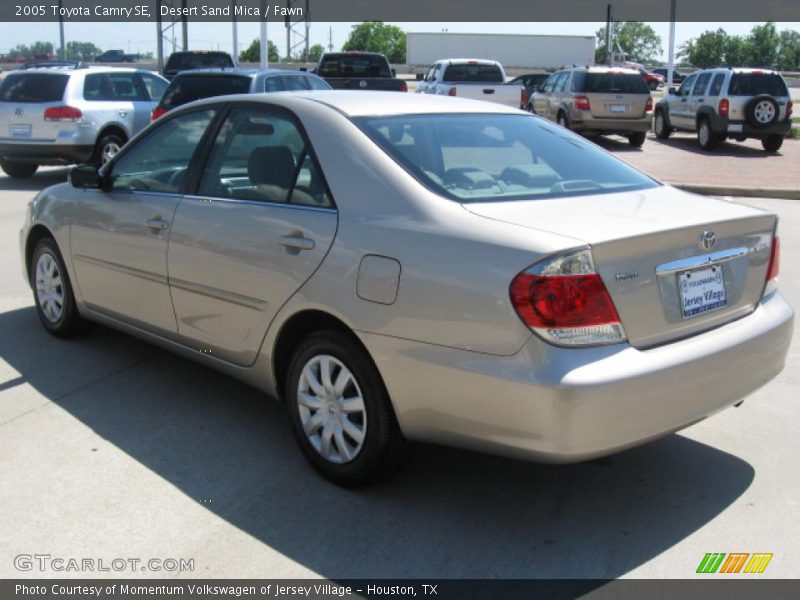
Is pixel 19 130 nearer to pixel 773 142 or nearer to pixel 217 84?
pixel 217 84

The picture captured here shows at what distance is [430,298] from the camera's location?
11.7ft

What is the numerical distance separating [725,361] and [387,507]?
147 centimetres

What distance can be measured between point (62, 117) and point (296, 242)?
11.5m

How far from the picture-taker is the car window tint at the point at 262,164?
428 cm

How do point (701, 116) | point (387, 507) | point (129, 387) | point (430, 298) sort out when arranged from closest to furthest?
point (430, 298)
point (387, 507)
point (129, 387)
point (701, 116)

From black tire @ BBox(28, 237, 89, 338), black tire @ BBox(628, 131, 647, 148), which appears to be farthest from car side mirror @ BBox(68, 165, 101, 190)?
black tire @ BBox(628, 131, 647, 148)

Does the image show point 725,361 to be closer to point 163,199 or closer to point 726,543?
point 726,543

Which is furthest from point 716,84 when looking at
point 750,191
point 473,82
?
point 750,191

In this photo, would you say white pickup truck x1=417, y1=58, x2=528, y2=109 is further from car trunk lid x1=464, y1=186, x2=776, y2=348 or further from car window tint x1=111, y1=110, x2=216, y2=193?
car trunk lid x1=464, y1=186, x2=776, y2=348

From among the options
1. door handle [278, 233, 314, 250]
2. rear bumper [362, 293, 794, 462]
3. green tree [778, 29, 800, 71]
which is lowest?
rear bumper [362, 293, 794, 462]

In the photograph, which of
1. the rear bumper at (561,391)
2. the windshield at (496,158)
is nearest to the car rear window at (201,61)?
the windshield at (496,158)

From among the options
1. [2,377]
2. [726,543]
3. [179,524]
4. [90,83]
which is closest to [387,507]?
[179,524]

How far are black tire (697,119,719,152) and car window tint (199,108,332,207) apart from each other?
17324mm

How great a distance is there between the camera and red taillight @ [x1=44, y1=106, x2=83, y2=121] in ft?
47.1
